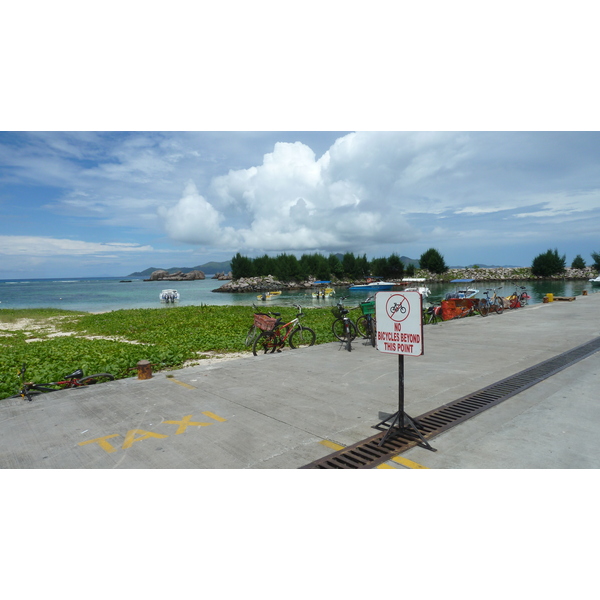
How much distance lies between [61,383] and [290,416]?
16.0 ft

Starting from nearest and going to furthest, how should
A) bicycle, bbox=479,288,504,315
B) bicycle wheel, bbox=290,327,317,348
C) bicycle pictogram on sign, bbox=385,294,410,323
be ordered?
1. bicycle pictogram on sign, bbox=385,294,410,323
2. bicycle wheel, bbox=290,327,317,348
3. bicycle, bbox=479,288,504,315

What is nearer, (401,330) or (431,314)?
(401,330)

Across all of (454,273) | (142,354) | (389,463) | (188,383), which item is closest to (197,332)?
(142,354)

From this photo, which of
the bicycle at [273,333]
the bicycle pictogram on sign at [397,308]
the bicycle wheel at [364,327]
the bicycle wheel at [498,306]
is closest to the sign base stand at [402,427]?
the bicycle pictogram on sign at [397,308]

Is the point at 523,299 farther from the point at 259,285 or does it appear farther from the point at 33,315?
the point at 259,285

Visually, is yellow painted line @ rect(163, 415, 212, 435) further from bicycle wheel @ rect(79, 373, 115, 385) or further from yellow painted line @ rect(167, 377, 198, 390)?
bicycle wheel @ rect(79, 373, 115, 385)

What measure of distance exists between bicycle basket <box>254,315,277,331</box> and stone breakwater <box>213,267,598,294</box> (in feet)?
371

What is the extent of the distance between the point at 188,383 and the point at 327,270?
13647 centimetres

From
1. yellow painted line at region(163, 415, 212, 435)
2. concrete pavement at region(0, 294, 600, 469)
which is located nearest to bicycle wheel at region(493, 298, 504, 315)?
concrete pavement at region(0, 294, 600, 469)

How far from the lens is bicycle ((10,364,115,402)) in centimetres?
670

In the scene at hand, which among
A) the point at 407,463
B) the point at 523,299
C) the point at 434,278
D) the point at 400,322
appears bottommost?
the point at 407,463

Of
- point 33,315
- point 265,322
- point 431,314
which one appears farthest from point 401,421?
point 33,315

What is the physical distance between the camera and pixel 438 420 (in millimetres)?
5316

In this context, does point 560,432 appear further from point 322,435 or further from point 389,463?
point 322,435
